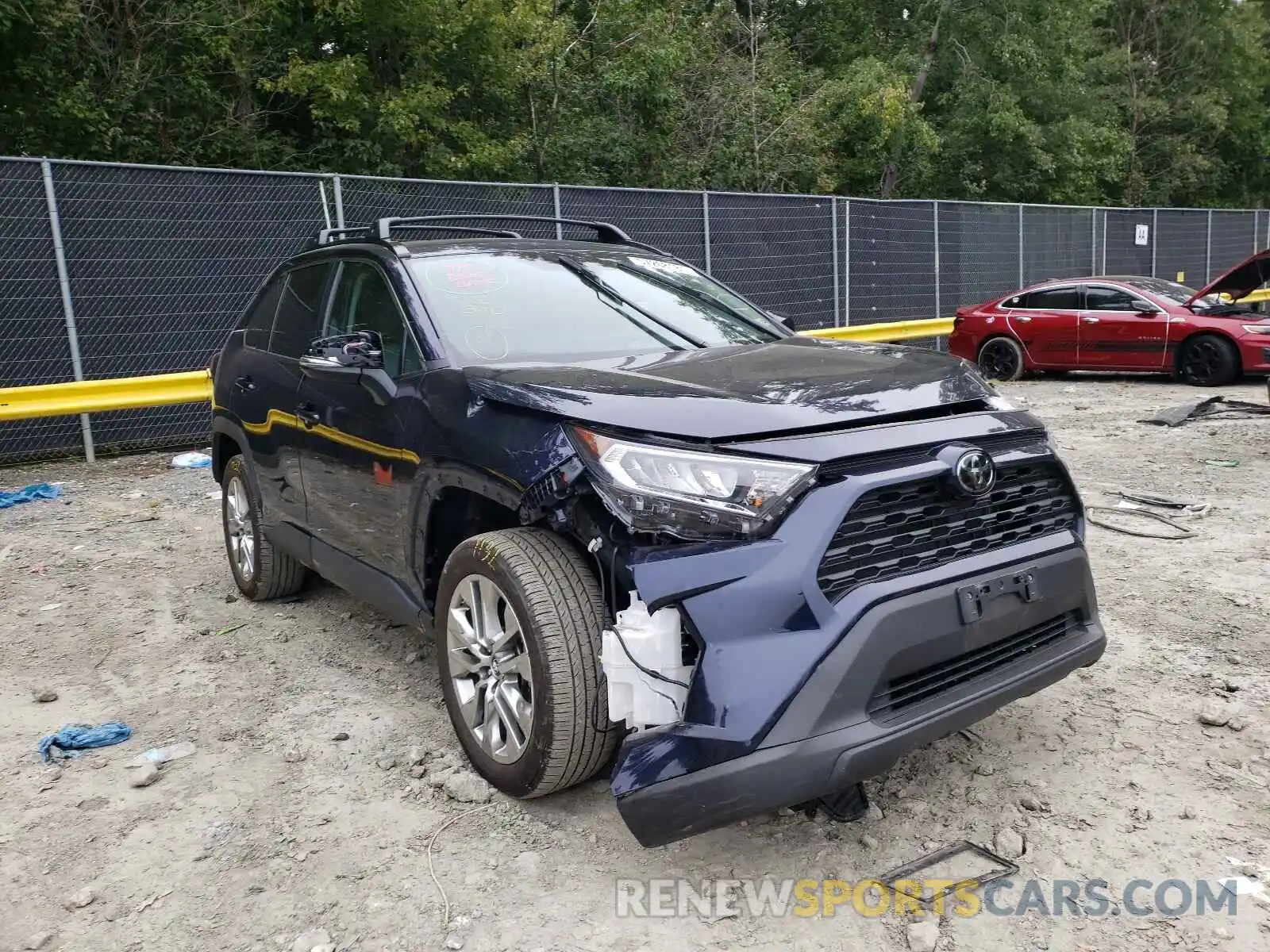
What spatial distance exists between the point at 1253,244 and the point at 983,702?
25.6 meters

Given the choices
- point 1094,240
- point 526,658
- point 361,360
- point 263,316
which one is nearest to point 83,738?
point 361,360

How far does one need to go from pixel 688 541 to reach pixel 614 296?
1.69m

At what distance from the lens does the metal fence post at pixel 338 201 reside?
32.3 ft

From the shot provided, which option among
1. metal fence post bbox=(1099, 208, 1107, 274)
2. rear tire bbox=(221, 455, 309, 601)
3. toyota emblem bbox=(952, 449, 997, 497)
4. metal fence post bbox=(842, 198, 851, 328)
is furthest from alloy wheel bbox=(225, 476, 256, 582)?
metal fence post bbox=(1099, 208, 1107, 274)

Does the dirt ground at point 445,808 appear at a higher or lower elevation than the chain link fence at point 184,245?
lower

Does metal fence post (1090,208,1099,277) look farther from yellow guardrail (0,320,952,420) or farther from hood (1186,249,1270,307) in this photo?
yellow guardrail (0,320,952,420)

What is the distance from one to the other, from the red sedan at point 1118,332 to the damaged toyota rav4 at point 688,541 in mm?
9153

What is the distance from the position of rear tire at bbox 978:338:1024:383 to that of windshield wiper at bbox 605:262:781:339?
33.2ft

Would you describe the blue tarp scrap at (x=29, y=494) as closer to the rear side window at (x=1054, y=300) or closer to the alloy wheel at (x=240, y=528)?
the alloy wheel at (x=240, y=528)

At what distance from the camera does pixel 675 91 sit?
59.6ft

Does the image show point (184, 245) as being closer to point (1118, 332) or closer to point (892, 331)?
Answer: point (892, 331)

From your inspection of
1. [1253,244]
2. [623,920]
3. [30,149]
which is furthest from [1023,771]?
[1253,244]

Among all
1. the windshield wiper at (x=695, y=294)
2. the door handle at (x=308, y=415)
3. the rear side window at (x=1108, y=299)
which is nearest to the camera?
the door handle at (x=308, y=415)

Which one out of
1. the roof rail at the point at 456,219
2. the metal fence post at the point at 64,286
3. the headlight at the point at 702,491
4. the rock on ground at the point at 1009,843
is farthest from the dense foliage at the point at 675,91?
the rock on ground at the point at 1009,843
